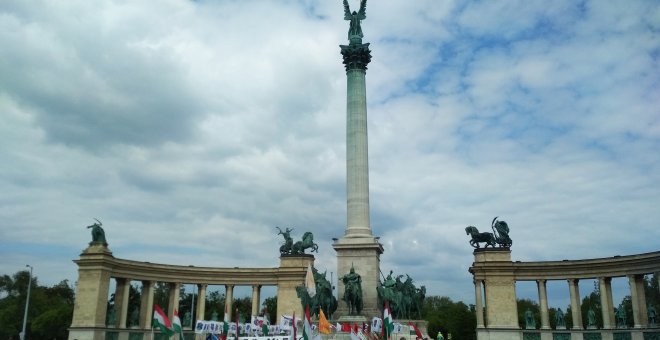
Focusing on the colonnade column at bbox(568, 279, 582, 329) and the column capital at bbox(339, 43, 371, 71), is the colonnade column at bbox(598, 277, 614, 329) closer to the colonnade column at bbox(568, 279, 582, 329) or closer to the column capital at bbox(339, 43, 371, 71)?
the colonnade column at bbox(568, 279, 582, 329)

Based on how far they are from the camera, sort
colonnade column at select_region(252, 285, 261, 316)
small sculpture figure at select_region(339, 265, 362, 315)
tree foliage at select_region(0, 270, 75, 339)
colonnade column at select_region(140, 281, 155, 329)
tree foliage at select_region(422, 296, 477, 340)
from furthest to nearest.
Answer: tree foliage at select_region(422, 296, 477, 340), tree foliage at select_region(0, 270, 75, 339), colonnade column at select_region(252, 285, 261, 316), colonnade column at select_region(140, 281, 155, 329), small sculpture figure at select_region(339, 265, 362, 315)

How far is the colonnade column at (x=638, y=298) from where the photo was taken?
52312 millimetres

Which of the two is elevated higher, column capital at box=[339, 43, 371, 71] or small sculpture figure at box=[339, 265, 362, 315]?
column capital at box=[339, 43, 371, 71]

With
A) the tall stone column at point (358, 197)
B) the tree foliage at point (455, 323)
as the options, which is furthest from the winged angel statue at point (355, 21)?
the tree foliage at point (455, 323)

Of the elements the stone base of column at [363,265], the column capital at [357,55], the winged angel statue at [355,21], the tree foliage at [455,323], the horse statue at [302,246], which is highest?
the winged angel statue at [355,21]

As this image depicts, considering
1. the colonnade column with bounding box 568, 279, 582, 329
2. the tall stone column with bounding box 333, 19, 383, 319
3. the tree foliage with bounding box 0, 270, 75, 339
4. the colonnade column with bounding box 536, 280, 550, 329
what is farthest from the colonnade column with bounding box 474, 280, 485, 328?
the tree foliage with bounding box 0, 270, 75, 339

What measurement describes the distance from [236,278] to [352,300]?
1145 inches

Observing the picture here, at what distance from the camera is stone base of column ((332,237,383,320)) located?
4212 cm

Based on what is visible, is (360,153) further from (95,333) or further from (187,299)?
(187,299)

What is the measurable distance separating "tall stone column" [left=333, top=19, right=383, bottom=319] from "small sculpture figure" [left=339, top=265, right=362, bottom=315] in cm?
194

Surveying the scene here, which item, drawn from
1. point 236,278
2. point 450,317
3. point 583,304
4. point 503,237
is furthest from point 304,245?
point 583,304

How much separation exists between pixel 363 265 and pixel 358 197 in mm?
5755

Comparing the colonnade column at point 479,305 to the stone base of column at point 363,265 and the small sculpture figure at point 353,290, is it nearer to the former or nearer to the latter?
the stone base of column at point 363,265

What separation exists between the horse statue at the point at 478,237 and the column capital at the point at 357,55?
78.3 feet
